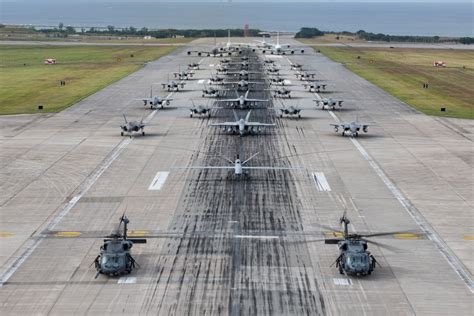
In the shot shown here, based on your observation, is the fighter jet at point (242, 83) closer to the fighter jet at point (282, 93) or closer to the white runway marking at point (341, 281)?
the fighter jet at point (282, 93)

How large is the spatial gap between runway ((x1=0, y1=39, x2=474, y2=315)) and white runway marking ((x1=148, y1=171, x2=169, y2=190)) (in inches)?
12.3

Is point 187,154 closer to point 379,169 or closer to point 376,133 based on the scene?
point 379,169

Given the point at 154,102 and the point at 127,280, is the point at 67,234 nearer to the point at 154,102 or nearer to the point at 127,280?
the point at 127,280

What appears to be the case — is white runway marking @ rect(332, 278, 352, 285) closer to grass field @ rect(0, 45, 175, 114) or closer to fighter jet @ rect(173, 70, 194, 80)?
grass field @ rect(0, 45, 175, 114)

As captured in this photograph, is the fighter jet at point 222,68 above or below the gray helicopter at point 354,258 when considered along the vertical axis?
below

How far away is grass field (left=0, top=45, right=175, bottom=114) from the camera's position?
366 ft

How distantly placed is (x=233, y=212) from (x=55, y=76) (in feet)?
326

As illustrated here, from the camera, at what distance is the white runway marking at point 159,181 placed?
6328 cm

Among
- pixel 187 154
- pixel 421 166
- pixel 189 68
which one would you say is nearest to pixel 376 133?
pixel 421 166

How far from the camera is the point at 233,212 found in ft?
183

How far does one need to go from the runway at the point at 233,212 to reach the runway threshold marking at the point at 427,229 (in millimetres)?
175

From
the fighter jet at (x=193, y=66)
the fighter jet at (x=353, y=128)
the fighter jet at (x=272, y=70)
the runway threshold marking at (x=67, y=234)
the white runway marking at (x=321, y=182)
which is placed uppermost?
the fighter jet at (x=353, y=128)

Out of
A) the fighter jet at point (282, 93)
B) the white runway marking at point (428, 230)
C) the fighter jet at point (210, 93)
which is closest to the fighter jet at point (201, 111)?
the fighter jet at point (210, 93)

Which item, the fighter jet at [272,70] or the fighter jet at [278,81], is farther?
the fighter jet at [272,70]
